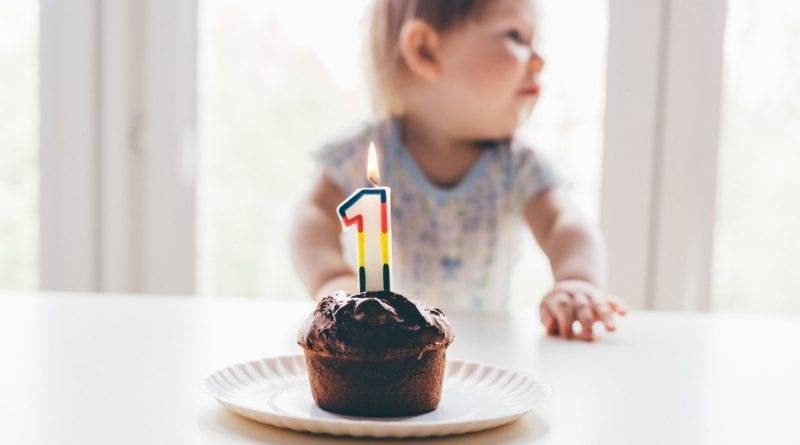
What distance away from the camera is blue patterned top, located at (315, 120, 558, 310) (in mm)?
1408

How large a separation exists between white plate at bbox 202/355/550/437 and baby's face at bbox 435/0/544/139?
0.71m

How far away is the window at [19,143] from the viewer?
1.97 meters

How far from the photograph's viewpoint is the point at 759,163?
68.3 inches

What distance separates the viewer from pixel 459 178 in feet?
4.70

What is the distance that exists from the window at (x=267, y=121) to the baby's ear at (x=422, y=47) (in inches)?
20.3

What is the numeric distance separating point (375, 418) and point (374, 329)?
57 millimetres

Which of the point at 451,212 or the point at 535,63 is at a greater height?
the point at 535,63

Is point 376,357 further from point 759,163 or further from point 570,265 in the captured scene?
point 759,163

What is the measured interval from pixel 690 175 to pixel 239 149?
950mm

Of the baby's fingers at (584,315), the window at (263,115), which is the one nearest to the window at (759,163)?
the window at (263,115)

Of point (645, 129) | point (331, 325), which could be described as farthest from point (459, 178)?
point (331, 325)

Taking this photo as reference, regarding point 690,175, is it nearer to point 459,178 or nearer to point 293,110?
point 459,178

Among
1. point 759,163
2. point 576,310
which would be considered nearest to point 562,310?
point 576,310

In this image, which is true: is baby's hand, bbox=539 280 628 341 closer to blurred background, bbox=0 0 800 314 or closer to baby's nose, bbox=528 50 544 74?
baby's nose, bbox=528 50 544 74
